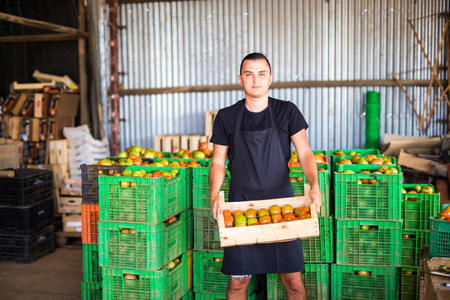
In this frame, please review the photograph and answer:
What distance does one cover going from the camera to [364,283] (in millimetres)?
4586

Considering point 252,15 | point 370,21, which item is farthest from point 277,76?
point 370,21

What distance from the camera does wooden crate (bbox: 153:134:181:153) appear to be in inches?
372

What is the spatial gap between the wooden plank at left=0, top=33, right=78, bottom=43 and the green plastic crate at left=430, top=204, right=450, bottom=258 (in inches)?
324

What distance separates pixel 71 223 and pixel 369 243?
531 cm

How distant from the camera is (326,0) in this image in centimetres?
945

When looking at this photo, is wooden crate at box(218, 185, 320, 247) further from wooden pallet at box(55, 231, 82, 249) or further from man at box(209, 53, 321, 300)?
wooden pallet at box(55, 231, 82, 249)

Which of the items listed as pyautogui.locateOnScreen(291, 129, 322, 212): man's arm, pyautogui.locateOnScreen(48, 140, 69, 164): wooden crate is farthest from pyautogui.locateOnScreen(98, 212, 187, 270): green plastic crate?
pyautogui.locateOnScreen(48, 140, 69, 164): wooden crate

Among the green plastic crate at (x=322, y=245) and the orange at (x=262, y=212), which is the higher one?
the orange at (x=262, y=212)

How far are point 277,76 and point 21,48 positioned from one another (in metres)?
5.51

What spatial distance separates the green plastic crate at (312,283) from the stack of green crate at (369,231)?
0.41 ft

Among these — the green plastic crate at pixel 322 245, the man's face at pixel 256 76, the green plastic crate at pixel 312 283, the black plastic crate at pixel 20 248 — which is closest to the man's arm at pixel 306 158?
the man's face at pixel 256 76

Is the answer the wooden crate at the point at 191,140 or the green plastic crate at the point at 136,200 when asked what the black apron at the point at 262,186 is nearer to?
the green plastic crate at the point at 136,200

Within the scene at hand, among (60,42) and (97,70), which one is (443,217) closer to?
(97,70)

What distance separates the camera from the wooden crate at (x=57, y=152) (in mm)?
9102
